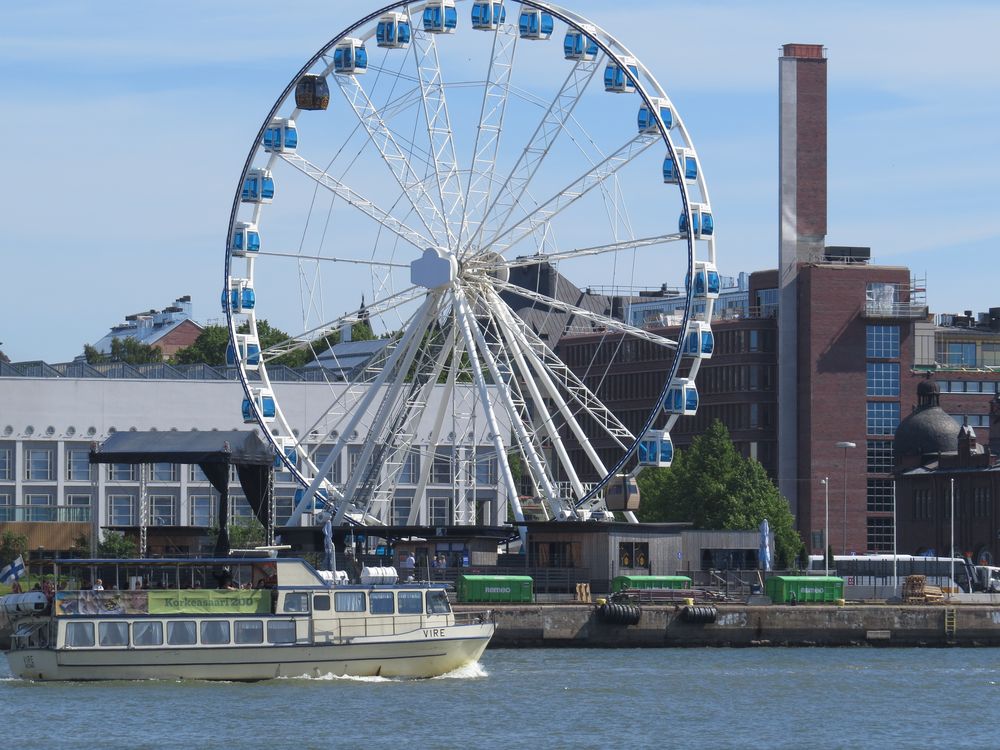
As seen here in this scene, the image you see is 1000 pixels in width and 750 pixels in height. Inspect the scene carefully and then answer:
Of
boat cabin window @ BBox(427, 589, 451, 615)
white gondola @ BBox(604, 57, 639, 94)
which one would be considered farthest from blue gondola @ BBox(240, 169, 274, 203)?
boat cabin window @ BBox(427, 589, 451, 615)

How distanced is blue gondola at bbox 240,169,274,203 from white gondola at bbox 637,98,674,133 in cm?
1749

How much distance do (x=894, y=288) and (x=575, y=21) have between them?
88.8 m

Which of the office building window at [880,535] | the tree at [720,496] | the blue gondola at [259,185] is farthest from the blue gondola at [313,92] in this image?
the office building window at [880,535]

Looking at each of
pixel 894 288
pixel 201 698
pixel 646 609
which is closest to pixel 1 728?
pixel 201 698

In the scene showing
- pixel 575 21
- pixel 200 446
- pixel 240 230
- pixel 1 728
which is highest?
pixel 575 21

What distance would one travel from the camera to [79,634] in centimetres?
7644

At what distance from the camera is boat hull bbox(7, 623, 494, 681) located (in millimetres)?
76250

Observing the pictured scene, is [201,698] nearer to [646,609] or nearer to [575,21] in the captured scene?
[646,609]

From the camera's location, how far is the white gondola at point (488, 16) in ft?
344

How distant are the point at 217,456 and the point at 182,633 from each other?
2777cm

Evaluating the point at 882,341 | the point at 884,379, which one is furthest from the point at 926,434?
the point at 882,341

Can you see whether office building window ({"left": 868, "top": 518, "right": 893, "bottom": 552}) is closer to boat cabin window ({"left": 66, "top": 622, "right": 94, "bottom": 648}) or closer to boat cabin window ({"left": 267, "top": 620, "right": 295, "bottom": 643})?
boat cabin window ({"left": 267, "top": 620, "right": 295, "bottom": 643})

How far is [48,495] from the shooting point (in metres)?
156

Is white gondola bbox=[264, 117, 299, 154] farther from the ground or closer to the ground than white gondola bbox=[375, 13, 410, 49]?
closer to the ground
